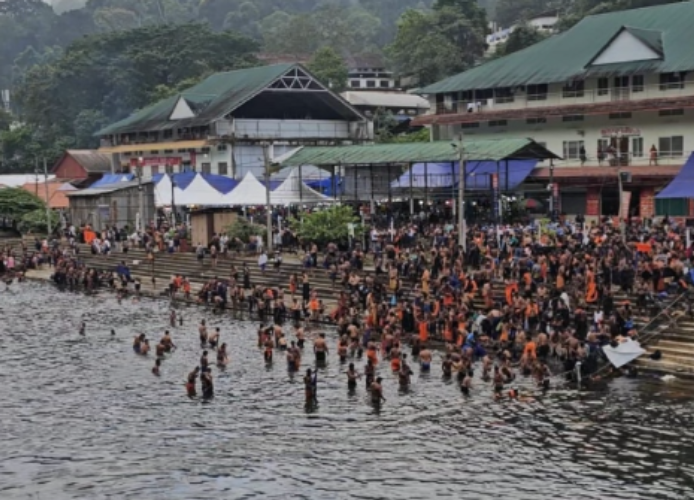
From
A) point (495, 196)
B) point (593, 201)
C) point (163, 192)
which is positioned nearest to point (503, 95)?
point (593, 201)

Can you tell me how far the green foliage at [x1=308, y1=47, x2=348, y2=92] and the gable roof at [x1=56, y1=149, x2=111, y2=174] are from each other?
109ft

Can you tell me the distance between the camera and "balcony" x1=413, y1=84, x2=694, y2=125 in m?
57.8

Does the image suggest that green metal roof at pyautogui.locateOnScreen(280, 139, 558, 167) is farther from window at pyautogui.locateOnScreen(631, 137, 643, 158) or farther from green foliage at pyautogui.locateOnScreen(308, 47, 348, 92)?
green foliage at pyautogui.locateOnScreen(308, 47, 348, 92)

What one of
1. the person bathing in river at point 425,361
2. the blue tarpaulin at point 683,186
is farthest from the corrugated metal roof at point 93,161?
the person bathing in river at point 425,361

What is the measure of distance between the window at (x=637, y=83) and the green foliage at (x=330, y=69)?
68.8m

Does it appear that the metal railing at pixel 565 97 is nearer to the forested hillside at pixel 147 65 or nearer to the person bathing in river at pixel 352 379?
the person bathing in river at pixel 352 379

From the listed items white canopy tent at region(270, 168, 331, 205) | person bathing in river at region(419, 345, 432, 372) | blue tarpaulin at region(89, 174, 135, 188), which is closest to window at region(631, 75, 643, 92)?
white canopy tent at region(270, 168, 331, 205)

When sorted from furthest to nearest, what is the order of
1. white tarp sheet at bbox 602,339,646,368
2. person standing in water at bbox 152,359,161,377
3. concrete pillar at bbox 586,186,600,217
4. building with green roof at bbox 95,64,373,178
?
building with green roof at bbox 95,64,373,178
concrete pillar at bbox 586,186,600,217
person standing in water at bbox 152,359,161,377
white tarp sheet at bbox 602,339,646,368

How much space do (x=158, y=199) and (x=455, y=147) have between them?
81.3 feet

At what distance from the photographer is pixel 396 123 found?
98.7 m

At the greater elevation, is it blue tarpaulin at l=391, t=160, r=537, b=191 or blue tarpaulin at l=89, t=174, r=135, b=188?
blue tarpaulin at l=89, t=174, r=135, b=188

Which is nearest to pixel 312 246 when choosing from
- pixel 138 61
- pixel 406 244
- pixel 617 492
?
pixel 406 244

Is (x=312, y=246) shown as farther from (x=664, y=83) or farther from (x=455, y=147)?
(x=664, y=83)

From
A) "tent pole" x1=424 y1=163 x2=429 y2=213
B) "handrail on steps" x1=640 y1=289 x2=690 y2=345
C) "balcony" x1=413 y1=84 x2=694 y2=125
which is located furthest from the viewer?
"balcony" x1=413 y1=84 x2=694 y2=125
